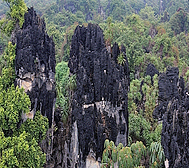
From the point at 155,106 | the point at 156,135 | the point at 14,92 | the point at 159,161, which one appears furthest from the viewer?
the point at 155,106

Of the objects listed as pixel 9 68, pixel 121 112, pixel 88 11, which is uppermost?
pixel 88 11

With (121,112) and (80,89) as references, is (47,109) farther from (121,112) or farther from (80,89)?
(121,112)

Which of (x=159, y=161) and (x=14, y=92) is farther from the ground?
(x=14, y=92)

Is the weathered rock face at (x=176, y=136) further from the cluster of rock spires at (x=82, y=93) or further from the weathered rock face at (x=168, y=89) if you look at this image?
the weathered rock face at (x=168, y=89)

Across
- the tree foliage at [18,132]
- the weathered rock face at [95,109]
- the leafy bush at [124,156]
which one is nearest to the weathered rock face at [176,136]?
the leafy bush at [124,156]

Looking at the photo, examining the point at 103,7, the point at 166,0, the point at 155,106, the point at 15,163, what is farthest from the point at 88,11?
the point at 15,163
